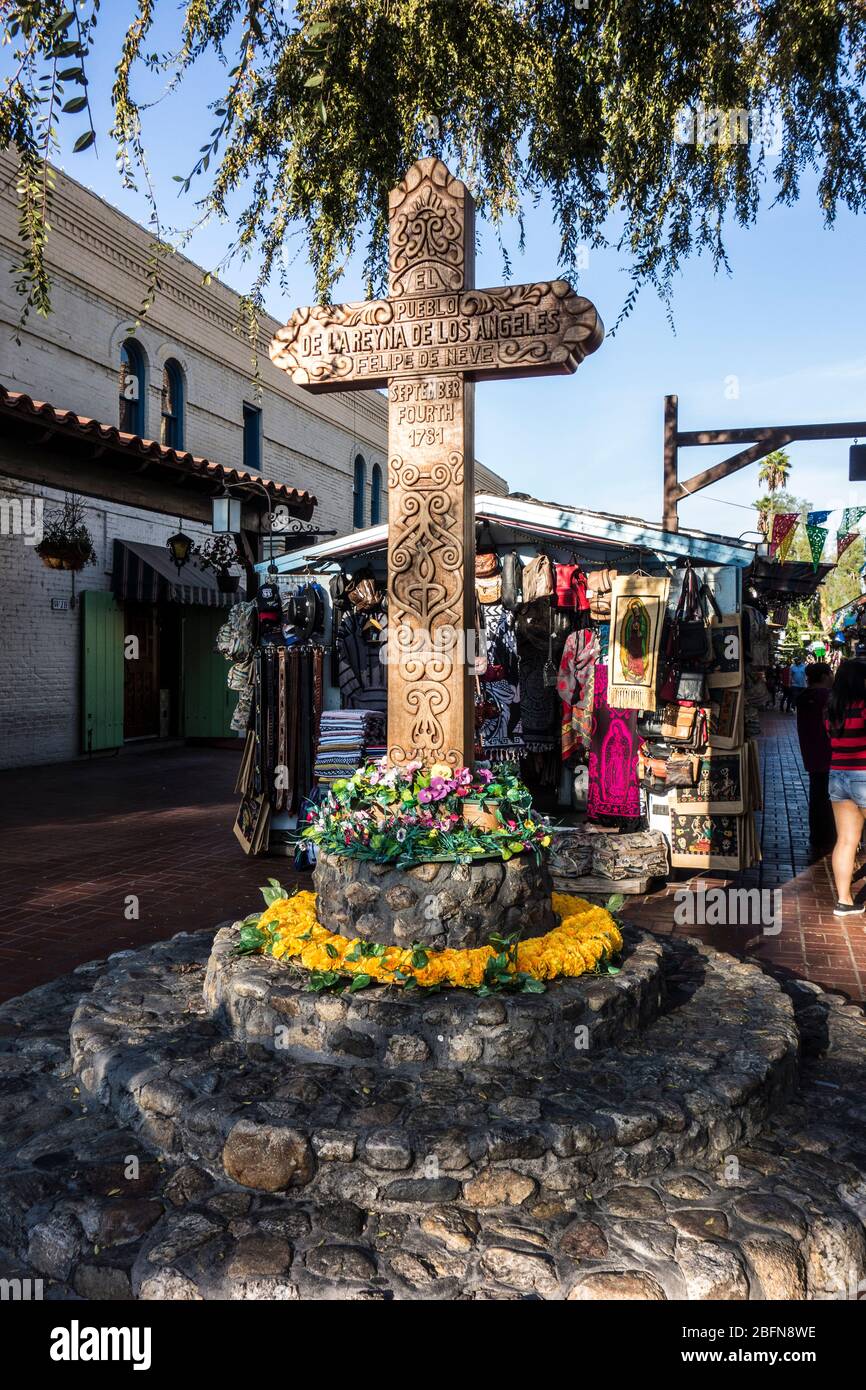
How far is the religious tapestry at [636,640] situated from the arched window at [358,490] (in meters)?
16.6

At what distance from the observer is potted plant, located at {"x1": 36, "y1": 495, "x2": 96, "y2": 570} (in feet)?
39.1

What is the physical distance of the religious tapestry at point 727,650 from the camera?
7410 mm

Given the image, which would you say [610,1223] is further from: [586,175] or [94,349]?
[94,349]

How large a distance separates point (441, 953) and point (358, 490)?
2071cm

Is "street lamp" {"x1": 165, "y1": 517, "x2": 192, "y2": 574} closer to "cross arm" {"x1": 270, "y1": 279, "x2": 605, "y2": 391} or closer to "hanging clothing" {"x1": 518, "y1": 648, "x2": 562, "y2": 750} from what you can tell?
"hanging clothing" {"x1": 518, "y1": 648, "x2": 562, "y2": 750}

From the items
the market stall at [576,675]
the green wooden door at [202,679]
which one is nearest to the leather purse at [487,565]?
the market stall at [576,675]

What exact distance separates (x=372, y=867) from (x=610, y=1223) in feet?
5.43

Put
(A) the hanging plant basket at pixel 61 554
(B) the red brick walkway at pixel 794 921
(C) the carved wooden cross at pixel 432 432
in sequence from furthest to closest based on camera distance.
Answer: (A) the hanging plant basket at pixel 61 554, (B) the red brick walkway at pixel 794 921, (C) the carved wooden cross at pixel 432 432

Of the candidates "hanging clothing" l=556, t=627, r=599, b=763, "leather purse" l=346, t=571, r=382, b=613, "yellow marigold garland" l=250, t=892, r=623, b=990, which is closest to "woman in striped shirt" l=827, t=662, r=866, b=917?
"hanging clothing" l=556, t=627, r=599, b=763

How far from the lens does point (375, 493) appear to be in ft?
80.0

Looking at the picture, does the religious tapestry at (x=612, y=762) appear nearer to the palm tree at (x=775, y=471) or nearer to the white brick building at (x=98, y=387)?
the white brick building at (x=98, y=387)

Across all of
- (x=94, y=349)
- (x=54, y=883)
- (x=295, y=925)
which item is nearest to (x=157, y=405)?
(x=94, y=349)

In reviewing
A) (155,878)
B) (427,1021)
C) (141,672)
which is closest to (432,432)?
(427,1021)

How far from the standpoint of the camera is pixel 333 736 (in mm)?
7980
